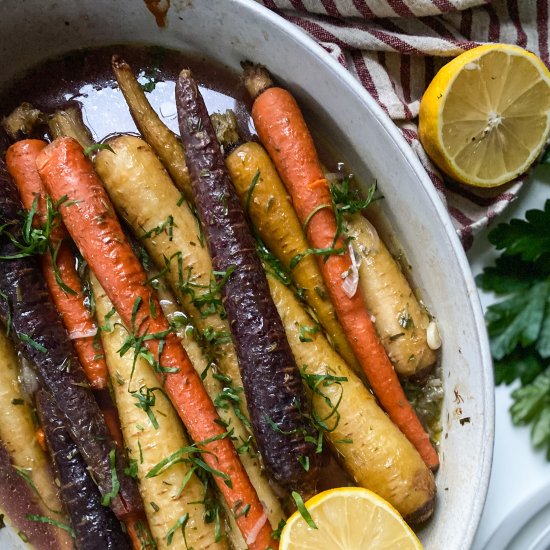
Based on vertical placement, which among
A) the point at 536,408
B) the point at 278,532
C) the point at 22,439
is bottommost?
the point at 536,408

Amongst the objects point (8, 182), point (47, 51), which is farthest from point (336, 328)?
point (47, 51)

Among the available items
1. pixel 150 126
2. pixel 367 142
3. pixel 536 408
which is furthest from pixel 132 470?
pixel 536 408

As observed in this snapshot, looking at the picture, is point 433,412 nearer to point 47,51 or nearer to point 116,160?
point 116,160

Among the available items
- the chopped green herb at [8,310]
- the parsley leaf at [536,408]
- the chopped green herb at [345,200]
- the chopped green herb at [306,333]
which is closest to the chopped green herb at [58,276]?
the chopped green herb at [8,310]

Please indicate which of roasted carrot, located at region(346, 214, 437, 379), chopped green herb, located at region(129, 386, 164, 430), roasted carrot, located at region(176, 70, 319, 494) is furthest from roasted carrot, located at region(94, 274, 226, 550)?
roasted carrot, located at region(346, 214, 437, 379)

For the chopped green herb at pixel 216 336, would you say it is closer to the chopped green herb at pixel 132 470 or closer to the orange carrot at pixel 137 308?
the orange carrot at pixel 137 308

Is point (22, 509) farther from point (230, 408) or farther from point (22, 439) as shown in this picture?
point (230, 408)
